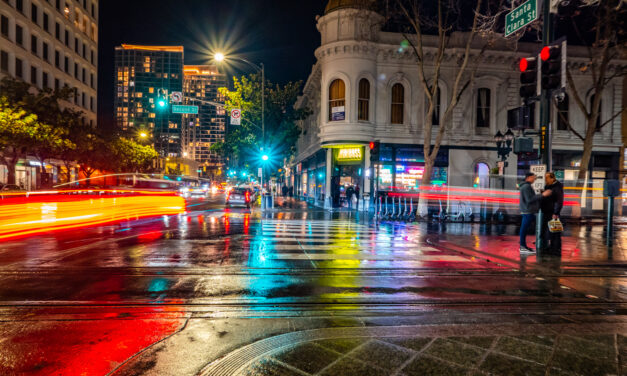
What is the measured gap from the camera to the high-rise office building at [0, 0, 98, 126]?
37562mm

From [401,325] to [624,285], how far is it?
5.05m

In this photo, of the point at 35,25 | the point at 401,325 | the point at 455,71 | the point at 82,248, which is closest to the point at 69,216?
the point at 82,248

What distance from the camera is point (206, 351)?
387cm

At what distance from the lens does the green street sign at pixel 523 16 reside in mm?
9420

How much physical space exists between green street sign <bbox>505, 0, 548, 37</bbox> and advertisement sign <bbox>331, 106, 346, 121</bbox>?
599 inches

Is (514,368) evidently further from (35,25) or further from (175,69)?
(175,69)

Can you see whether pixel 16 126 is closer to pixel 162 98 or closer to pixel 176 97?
pixel 162 98

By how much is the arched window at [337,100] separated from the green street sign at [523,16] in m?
15.3

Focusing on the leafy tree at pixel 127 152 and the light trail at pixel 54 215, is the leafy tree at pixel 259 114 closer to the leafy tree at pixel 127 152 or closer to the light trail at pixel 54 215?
the light trail at pixel 54 215

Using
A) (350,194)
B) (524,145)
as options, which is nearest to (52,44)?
(350,194)

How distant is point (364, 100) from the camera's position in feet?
84.1

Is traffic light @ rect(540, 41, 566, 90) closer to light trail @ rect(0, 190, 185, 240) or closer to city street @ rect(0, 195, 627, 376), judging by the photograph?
city street @ rect(0, 195, 627, 376)

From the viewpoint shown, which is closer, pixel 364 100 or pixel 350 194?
pixel 364 100

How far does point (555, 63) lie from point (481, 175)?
64.2 ft
